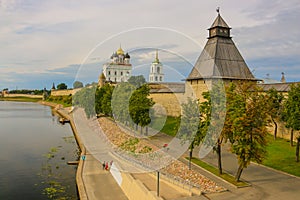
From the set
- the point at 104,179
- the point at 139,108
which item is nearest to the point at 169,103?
the point at 139,108

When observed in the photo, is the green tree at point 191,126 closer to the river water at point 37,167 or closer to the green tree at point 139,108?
the river water at point 37,167

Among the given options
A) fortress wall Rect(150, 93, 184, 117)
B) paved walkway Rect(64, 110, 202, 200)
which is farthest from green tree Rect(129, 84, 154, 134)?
fortress wall Rect(150, 93, 184, 117)

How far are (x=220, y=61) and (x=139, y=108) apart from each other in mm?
10193

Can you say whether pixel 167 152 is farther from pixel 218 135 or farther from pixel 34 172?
pixel 34 172

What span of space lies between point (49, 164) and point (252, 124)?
14049 mm

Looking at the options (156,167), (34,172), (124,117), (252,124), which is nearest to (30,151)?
(34,172)

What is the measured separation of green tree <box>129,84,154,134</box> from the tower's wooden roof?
270 inches

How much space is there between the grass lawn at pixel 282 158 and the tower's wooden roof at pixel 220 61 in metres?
8.50

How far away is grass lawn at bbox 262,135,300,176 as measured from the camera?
14.9 metres

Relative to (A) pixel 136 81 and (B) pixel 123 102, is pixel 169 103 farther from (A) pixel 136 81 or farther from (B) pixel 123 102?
(B) pixel 123 102

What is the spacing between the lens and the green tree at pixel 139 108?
23516mm

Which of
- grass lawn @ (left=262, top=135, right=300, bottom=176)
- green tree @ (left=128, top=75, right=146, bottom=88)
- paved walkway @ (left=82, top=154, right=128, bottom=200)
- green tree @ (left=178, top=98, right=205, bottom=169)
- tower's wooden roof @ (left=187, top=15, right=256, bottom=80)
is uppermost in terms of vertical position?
tower's wooden roof @ (left=187, top=15, right=256, bottom=80)

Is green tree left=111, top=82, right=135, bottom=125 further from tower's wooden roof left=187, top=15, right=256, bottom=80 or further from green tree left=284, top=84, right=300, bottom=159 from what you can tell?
green tree left=284, top=84, right=300, bottom=159

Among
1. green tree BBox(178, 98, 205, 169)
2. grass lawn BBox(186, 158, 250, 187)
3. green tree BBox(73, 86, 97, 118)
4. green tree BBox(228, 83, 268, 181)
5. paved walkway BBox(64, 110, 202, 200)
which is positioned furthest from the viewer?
green tree BBox(73, 86, 97, 118)
